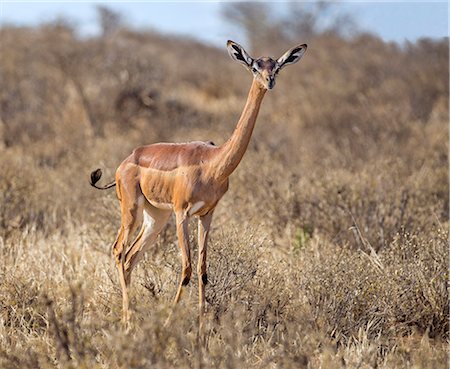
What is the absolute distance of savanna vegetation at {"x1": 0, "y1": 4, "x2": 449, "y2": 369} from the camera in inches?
170

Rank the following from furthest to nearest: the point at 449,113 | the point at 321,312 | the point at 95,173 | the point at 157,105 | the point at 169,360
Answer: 1. the point at 157,105
2. the point at 449,113
3. the point at 95,173
4. the point at 321,312
5. the point at 169,360

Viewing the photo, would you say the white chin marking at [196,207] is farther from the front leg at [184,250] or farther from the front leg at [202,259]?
the front leg at [202,259]

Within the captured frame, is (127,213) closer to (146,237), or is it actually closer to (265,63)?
(146,237)

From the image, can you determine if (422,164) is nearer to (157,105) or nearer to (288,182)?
(288,182)

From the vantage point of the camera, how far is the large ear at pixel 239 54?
481cm

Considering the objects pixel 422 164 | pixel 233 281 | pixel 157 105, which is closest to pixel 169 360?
pixel 233 281

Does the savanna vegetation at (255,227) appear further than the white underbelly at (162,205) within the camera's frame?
No

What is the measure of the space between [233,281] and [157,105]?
10676mm

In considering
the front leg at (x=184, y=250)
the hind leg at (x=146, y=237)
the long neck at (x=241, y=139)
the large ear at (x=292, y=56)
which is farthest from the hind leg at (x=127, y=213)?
the large ear at (x=292, y=56)

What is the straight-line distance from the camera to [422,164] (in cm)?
1016

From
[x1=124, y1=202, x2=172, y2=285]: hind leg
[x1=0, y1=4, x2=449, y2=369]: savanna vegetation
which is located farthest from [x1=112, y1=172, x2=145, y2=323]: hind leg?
[x1=0, y1=4, x2=449, y2=369]: savanna vegetation

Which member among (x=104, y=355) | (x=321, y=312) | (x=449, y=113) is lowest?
(x=104, y=355)

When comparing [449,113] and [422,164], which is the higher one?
[449,113]

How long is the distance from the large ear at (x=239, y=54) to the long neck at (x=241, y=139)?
0.46 feet
